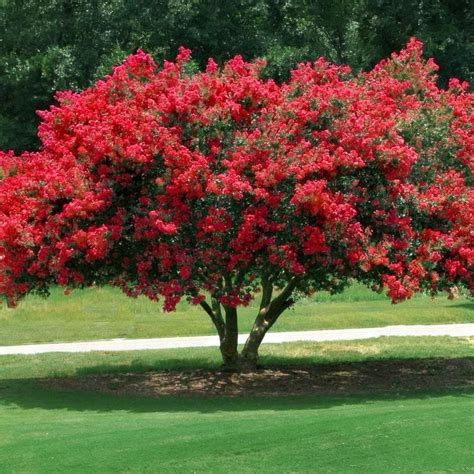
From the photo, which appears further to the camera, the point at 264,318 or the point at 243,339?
the point at 243,339

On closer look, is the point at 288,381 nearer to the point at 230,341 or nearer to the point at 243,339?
the point at 230,341

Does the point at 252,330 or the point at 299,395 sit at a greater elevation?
the point at 252,330

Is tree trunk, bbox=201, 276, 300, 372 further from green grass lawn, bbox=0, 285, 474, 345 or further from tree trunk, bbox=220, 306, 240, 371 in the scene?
green grass lawn, bbox=0, 285, 474, 345

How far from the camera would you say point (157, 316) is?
3033 centimetres

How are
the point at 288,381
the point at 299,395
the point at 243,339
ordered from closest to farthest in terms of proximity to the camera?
the point at 299,395 < the point at 288,381 < the point at 243,339

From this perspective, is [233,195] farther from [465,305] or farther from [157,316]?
[465,305]

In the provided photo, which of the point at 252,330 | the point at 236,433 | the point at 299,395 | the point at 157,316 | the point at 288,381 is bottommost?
the point at 236,433

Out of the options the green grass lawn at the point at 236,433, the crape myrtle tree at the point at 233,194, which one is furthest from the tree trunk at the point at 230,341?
the green grass lawn at the point at 236,433

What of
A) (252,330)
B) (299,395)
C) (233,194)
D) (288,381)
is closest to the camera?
(233,194)

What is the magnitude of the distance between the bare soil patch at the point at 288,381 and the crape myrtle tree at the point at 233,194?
204 centimetres

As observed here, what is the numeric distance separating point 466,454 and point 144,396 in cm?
752

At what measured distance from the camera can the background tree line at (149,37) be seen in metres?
38.8

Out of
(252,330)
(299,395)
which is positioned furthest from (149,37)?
(299,395)

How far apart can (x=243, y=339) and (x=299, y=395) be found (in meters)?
8.14
